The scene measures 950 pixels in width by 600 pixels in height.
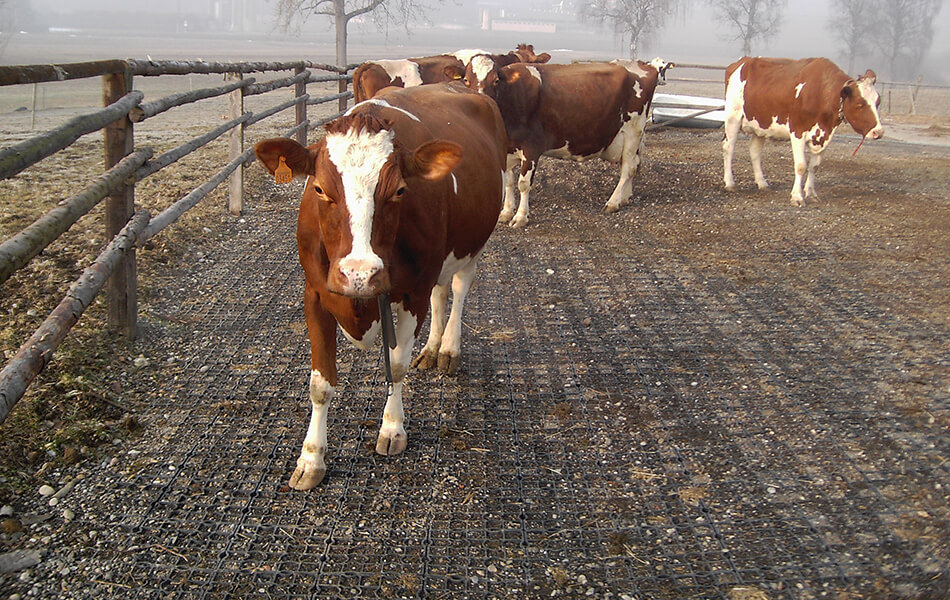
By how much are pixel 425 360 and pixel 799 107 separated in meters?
7.59

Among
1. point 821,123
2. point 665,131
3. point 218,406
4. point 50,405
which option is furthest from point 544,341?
point 665,131

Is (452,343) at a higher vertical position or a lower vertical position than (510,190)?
lower

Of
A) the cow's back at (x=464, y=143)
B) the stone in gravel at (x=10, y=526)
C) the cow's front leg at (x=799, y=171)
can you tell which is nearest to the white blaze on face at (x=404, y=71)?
the cow's front leg at (x=799, y=171)

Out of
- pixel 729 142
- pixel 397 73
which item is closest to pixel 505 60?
pixel 397 73

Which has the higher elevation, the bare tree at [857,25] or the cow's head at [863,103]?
the bare tree at [857,25]

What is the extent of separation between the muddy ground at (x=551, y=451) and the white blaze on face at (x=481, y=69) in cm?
297

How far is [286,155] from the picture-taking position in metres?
3.10

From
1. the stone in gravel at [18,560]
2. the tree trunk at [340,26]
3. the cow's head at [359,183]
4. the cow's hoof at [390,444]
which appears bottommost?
the stone in gravel at [18,560]

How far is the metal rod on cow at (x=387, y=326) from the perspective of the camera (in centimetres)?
338

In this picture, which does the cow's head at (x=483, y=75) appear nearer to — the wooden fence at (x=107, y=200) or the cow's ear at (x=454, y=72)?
the cow's ear at (x=454, y=72)

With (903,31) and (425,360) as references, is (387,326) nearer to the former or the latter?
(425,360)

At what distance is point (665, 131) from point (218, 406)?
14770 mm

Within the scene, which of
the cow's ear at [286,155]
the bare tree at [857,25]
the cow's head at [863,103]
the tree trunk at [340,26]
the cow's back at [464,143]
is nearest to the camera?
the cow's ear at [286,155]

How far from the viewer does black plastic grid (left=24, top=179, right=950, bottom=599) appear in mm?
2922
